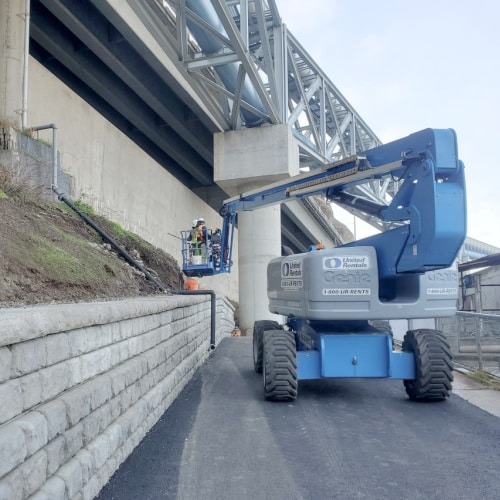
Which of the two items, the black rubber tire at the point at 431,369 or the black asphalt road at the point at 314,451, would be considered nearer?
the black asphalt road at the point at 314,451

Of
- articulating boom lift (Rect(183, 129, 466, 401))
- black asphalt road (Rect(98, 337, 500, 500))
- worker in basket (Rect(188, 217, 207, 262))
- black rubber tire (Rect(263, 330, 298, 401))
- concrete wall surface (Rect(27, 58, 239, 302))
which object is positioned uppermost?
concrete wall surface (Rect(27, 58, 239, 302))

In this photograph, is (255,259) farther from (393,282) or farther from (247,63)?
(393,282)

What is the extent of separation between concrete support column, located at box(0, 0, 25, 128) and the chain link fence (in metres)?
10.1

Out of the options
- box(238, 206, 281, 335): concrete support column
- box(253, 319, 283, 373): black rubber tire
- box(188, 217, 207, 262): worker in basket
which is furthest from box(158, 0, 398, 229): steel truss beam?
box(188, 217, 207, 262): worker in basket

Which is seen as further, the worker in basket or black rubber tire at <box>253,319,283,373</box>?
the worker in basket

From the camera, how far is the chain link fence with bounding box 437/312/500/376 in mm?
8891

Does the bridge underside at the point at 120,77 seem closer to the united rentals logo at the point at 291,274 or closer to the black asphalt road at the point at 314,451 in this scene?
the united rentals logo at the point at 291,274

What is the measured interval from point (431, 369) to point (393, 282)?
1342 millimetres

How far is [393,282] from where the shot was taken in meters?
7.27

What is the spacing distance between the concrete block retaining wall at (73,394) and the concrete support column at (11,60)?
726cm

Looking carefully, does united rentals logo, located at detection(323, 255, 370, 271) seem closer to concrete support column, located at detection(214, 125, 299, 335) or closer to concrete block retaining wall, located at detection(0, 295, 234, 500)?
concrete block retaining wall, located at detection(0, 295, 234, 500)

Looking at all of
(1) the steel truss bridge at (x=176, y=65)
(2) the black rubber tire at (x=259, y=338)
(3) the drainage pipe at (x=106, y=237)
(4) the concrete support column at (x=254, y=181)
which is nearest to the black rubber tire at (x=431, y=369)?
(2) the black rubber tire at (x=259, y=338)

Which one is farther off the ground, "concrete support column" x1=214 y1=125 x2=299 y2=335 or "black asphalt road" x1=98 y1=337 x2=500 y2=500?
"concrete support column" x1=214 y1=125 x2=299 y2=335

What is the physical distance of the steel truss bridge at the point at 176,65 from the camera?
578 inches
